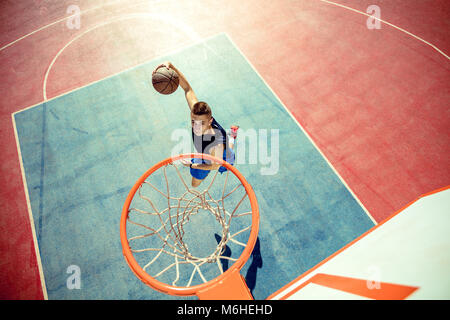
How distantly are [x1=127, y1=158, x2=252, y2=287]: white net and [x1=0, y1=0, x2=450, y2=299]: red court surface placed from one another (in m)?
1.92

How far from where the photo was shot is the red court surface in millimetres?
4543

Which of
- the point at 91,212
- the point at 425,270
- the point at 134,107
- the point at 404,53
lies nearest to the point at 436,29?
the point at 404,53

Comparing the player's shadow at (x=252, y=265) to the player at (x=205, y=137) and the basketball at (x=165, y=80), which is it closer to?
the player at (x=205, y=137)

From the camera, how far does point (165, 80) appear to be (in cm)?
375

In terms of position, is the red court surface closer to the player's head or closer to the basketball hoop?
the basketball hoop

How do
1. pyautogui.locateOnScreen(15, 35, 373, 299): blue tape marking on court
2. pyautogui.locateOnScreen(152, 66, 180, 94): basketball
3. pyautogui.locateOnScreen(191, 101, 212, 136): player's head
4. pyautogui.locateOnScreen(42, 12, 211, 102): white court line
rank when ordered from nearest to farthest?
pyautogui.locateOnScreen(191, 101, 212, 136): player's head, pyautogui.locateOnScreen(152, 66, 180, 94): basketball, pyautogui.locateOnScreen(15, 35, 373, 299): blue tape marking on court, pyautogui.locateOnScreen(42, 12, 211, 102): white court line

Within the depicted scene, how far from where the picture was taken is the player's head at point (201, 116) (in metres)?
3.16

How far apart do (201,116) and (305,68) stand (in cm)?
408

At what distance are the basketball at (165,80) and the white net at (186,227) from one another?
130 cm

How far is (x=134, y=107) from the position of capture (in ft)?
18.1

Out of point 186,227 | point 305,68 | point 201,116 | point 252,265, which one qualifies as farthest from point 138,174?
point 305,68

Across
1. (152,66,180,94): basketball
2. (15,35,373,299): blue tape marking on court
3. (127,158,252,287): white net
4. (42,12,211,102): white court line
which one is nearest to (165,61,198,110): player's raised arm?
(152,66,180,94): basketball

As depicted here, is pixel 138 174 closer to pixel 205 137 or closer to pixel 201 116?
pixel 205 137

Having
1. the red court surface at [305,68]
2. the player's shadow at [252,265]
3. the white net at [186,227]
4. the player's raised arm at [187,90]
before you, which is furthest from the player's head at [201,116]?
the red court surface at [305,68]
